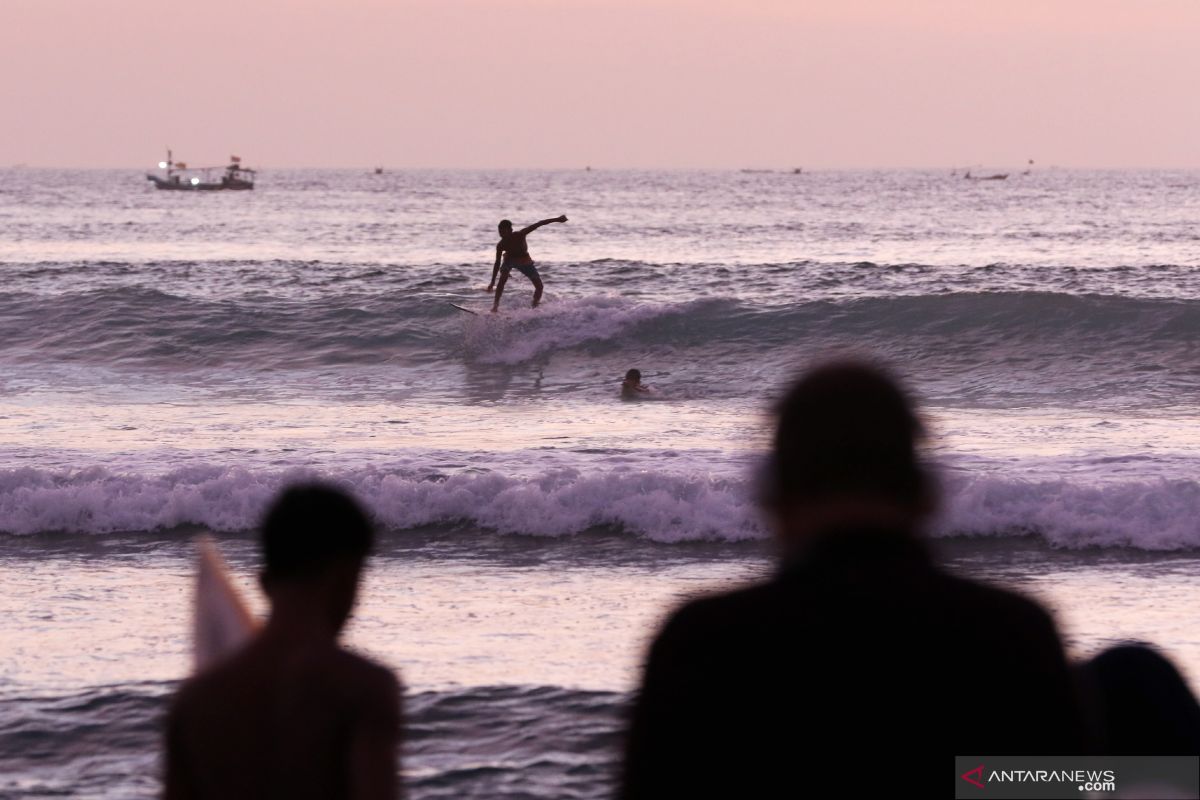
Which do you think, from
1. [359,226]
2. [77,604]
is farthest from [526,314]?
[359,226]

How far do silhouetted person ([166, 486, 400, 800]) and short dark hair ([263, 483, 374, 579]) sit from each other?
76 mm

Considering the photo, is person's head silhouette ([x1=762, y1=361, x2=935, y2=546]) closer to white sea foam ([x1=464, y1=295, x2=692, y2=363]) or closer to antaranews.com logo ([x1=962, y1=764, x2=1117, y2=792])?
antaranews.com logo ([x1=962, y1=764, x2=1117, y2=792])

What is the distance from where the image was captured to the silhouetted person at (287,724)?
2.12 meters

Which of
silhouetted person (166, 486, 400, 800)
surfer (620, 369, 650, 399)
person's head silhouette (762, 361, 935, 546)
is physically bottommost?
surfer (620, 369, 650, 399)

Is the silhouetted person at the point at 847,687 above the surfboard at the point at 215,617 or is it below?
above

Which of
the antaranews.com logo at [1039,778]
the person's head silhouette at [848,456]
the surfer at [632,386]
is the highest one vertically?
the person's head silhouette at [848,456]

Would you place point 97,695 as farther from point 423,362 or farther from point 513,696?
point 423,362

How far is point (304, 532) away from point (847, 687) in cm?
99

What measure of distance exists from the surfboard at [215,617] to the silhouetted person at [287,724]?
0.99 ft

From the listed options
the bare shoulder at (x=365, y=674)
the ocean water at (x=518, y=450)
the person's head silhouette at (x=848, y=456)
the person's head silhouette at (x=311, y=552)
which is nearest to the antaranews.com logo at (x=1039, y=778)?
the person's head silhouette at (x=848, y=456)

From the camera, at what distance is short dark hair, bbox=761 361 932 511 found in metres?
1.72

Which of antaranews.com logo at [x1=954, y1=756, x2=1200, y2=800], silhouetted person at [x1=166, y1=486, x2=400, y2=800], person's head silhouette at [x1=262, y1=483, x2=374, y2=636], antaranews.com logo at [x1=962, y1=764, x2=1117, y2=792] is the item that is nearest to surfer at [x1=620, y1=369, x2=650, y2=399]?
person's head silhouette at [x1=262, y1=483, x2=374, y2=636]

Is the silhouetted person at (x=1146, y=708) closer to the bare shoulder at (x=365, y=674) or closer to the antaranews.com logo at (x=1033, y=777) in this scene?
the antaranews.com logo at (x=1033, y=777)

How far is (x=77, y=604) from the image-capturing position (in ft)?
24.7
